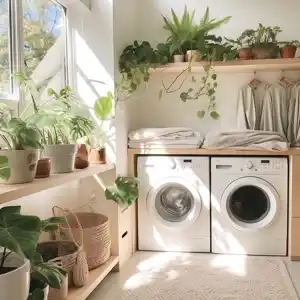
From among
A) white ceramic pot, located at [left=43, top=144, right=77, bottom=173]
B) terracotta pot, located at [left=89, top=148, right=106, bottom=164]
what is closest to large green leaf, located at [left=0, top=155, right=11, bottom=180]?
white ceramic pot, located at [left=43, top=144, right=77, bottom=173]

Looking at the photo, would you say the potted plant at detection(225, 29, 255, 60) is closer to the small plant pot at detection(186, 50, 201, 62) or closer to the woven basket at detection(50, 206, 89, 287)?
the small plant pot at detection(186, 50, 201, 62)

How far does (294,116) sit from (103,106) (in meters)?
1.62

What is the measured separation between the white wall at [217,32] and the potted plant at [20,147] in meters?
1.73

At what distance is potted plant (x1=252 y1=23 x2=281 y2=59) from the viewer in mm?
3268

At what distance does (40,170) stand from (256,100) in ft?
7.22

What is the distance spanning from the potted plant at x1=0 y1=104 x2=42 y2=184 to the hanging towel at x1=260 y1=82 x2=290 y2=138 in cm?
220

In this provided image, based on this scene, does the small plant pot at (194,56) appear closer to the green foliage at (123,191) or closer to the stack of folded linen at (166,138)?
the stack of folded linen at (166,138)

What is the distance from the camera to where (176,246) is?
336 cm

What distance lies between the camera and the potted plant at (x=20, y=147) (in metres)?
1.72

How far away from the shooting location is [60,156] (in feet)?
7.61

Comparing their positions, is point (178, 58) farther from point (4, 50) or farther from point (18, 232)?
point (18, 232)

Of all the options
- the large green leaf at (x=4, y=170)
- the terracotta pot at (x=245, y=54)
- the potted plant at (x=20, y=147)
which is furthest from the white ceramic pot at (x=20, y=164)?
the terracotta pot at (x=245, y=54)

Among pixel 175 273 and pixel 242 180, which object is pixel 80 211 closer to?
pixel 175 273

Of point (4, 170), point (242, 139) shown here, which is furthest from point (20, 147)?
point (242, 139)
